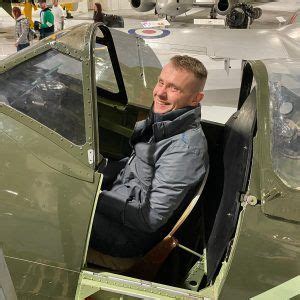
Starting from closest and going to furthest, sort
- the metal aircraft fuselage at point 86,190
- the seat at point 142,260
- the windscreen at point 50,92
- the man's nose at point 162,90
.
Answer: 1. the metal aircraft fuselage at point 86,190
2. the windscreen at point 50,92
3. the man's nose at point 162,90
4. the seat at point 142,260

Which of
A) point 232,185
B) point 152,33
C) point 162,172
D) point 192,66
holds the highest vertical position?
point 192,66

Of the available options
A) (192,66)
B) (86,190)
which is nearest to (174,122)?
(192,66)

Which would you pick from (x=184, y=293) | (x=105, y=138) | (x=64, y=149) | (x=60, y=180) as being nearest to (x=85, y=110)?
(x=64, y=149)

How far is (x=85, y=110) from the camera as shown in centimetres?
198

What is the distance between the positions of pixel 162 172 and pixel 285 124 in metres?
0.68

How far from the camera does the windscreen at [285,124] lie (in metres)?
1.93

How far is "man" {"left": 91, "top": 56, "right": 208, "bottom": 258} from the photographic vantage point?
210 cm

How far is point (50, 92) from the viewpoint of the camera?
7.39 ft

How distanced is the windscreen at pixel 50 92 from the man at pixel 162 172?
1.40 feet

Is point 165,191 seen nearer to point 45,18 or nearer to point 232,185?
point 232,185

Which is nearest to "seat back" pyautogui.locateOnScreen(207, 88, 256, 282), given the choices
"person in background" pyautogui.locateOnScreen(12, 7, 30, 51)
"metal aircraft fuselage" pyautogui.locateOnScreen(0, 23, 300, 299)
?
"metal aircraft fuselage" pyautogui.locateOnScreen(0, 23, 300, 299)

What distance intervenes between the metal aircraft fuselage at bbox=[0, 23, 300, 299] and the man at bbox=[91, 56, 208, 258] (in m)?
0.22

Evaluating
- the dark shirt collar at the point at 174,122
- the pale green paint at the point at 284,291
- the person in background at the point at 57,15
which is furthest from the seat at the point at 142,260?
the person in background at the point at 57,15

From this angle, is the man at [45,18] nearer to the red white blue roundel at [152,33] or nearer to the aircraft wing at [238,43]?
the red white blue roundel at [152,33]
